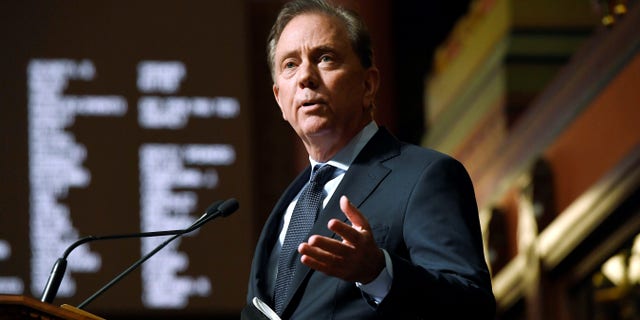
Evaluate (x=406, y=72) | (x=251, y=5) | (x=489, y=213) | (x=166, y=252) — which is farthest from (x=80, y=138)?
(x=406, y=72)

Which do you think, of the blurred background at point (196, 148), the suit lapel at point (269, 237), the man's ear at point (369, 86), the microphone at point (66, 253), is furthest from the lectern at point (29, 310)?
the blurred background at point (196, 148)

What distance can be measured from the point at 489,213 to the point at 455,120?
1469 millimetres

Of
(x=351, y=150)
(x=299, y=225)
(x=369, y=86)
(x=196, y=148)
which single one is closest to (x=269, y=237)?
(x=299, y=225)

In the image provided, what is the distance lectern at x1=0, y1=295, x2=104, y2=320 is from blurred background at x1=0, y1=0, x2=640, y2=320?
5.14 metres

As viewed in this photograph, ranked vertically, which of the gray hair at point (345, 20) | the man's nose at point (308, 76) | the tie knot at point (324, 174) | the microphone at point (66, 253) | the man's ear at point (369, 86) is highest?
the gray hair at point (345, 20)

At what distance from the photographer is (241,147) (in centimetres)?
857

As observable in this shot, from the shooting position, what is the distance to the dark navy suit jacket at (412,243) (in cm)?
233

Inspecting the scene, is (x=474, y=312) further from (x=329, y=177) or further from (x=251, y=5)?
(x=251, y=5)

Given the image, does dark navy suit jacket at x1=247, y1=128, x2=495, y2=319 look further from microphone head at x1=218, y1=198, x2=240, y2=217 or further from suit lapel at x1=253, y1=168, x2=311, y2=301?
microphone head at x1=218, y1=198, x2=240, y2=217

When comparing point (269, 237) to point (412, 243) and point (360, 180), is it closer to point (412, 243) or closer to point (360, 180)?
point (360, 180)

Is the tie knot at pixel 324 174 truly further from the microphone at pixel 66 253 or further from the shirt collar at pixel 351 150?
the microphone at pixel 66 253

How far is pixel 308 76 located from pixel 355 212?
1.77 ft

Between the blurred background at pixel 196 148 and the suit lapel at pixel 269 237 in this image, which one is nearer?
the suit lapel at pixel 269 237

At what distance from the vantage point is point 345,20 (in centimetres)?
282
